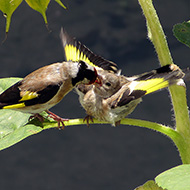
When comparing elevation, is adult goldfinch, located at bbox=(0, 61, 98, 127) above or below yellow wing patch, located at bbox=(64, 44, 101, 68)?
below

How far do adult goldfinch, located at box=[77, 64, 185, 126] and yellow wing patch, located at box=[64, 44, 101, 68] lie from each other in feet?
0.21

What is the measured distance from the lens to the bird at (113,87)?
0.74 metres

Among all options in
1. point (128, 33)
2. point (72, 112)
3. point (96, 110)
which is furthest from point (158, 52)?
point (128, 33)

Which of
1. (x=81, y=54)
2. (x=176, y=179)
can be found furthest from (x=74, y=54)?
(x=176, y=179)

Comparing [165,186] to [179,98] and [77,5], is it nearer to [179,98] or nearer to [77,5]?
[179,98]

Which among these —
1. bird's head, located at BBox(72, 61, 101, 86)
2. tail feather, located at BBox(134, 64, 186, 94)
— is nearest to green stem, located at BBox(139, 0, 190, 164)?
tail feather, located at BBox(134, 64, 186, 94)

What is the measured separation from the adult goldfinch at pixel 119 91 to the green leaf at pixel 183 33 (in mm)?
90

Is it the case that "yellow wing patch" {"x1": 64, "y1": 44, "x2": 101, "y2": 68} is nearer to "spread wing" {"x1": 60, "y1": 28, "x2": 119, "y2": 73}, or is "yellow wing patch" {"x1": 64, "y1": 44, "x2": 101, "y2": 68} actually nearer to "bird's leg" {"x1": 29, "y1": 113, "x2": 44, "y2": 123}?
"spread wing" {"x1": 60, "y1": 28, "x2": 119, "y2": 73}

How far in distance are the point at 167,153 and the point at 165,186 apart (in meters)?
2.45

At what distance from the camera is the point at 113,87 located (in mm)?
883

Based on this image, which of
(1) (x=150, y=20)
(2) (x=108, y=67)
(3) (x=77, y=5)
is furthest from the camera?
(3) (x=77, y=5)

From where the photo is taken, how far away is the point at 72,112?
2.89 m

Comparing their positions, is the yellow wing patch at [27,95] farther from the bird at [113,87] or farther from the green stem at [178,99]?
the green stem at [178,99]

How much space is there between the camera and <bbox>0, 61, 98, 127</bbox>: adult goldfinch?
821 millimetres
